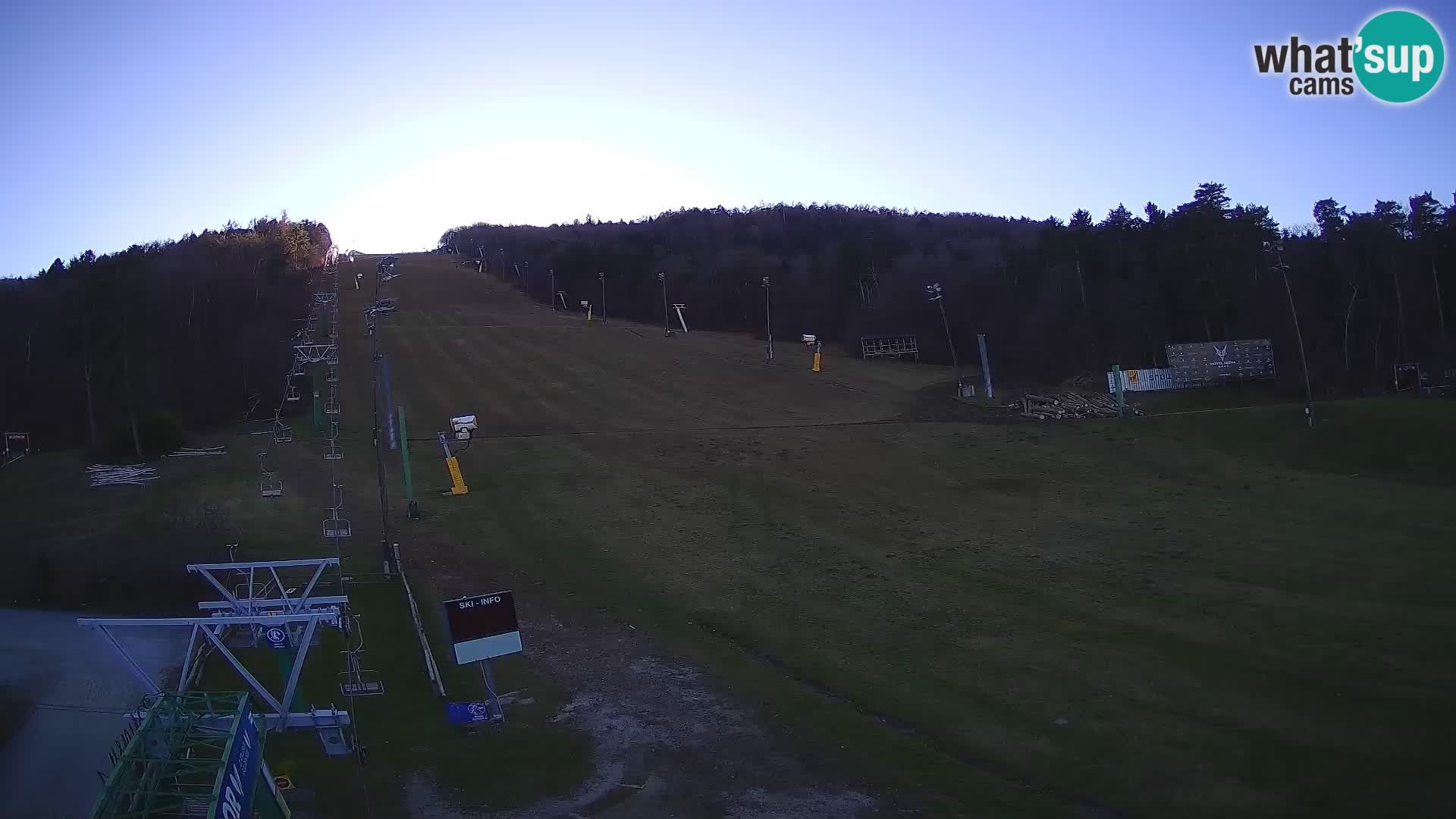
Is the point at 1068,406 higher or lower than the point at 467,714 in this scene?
higher

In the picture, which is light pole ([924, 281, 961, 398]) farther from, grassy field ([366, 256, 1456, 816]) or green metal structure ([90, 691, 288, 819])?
green metal structure ([90, 691, 288, 819])

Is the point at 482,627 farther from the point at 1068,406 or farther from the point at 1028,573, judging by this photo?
the point at 1068,406

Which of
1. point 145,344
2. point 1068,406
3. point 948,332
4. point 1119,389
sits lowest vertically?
point 1068,406

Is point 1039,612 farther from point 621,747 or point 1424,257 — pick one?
point 1424,257

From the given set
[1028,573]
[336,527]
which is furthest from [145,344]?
[1028,573]

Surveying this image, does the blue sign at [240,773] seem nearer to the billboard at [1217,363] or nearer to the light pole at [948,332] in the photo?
the light pole at [948,332]

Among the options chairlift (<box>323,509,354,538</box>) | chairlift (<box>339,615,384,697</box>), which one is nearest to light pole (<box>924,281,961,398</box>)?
chairlift (<box>323,509,354,538</box>)
